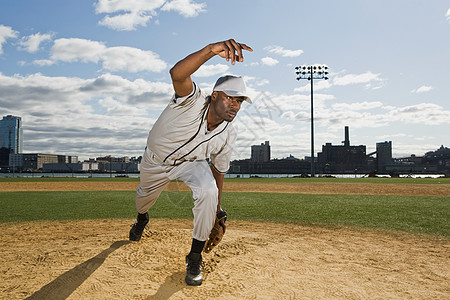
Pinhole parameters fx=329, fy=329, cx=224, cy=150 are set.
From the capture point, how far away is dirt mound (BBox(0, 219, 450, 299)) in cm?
346

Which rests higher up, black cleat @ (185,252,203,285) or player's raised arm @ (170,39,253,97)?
player's raised arm @ (170,39,253,97)

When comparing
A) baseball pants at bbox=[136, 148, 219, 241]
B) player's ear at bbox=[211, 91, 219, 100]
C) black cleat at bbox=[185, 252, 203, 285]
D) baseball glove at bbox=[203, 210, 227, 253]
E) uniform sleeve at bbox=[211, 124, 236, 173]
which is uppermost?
player's ear at bbox=[211, 91, 219, 100]

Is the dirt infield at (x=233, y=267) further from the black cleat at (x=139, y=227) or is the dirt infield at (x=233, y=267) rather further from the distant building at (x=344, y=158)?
the distant building at (x=344, y=158)

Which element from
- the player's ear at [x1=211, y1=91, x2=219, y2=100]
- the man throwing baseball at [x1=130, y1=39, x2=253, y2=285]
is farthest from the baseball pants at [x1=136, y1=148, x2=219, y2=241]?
the player's ear at [x1=211, y1=91, x2=219, y2=100]

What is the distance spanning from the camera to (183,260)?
4.37m

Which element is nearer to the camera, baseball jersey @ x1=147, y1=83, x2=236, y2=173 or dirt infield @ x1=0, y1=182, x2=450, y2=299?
dirt infield @ x1=0, y1=182, x2=450, y2=299

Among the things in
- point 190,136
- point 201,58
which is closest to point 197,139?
point 190,136

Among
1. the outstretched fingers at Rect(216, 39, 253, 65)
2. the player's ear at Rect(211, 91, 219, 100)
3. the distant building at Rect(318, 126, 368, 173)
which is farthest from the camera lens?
the distant building at Rect(318, 126, 368, 173)

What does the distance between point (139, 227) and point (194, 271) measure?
1.90m

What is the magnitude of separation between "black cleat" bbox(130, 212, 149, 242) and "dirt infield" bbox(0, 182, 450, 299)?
138 mm

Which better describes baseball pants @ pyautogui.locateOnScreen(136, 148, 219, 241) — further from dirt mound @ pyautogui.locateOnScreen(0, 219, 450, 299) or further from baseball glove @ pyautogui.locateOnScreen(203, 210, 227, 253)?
dirt mound @ pyautogui.locateOnScreen(0, 219, 450, 299)

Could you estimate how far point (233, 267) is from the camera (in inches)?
164

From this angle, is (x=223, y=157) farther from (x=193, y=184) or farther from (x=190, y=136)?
(x=193, y=184)

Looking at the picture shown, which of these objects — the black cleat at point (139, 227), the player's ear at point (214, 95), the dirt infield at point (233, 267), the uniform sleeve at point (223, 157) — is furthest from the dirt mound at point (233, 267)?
the player's ear at point (214, 95)
